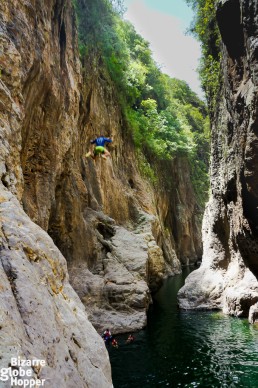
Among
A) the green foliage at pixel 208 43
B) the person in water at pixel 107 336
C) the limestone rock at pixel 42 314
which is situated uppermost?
the green foliage at pixel 208 43

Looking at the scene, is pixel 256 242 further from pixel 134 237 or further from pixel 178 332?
pixel 134 237

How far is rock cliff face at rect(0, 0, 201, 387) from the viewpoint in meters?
4.57

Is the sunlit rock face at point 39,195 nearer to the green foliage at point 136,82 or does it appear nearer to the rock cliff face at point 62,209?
the rock cliff face at point 62,209

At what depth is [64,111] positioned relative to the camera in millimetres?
16188

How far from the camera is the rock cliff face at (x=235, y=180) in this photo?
1300 centimetres

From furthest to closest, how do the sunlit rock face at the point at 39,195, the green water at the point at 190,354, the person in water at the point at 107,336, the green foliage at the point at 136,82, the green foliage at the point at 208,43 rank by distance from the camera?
the green foliage at the point at 136,82 → the green foliage at the point at 208,43 → the person in water at the point at 107,336 → the green water at the point at 190,354 → the sunlit rock face at the point at 39,195

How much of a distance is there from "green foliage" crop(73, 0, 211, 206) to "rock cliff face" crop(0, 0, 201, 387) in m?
1.55

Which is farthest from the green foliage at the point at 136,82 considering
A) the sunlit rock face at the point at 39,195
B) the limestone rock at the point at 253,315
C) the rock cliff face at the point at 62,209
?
the limestone rock at the point at 253,315

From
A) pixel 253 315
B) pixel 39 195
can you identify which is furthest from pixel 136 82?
pixel 253 315

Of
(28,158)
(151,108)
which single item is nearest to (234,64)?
(28,158)

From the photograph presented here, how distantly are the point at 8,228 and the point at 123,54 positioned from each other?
27.3m

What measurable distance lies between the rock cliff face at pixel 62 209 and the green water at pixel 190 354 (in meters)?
2.03

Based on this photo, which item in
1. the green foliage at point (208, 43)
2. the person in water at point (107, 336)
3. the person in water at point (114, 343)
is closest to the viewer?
the person in water at point (114, 343)

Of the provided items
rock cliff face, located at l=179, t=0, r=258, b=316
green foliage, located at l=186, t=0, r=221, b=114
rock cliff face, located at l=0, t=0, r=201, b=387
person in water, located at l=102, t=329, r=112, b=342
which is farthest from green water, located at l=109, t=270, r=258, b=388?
green foliage, located at l=186, t=0, r=221, b=114
